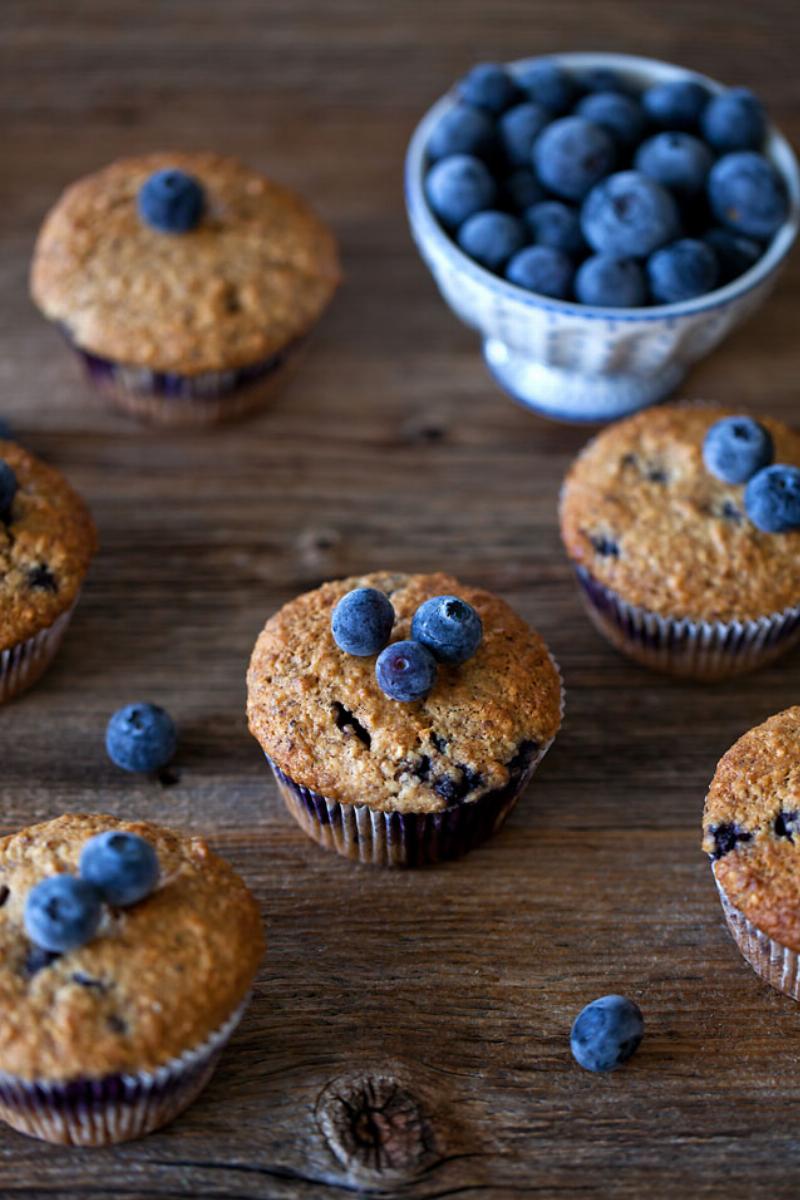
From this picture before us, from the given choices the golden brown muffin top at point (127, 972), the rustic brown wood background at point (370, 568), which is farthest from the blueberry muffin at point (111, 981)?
the rustic brown wood background at point (370, 568)

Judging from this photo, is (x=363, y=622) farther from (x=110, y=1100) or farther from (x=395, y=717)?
(x=110, y=1100)

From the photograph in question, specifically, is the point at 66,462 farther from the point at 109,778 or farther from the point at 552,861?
the point at 552,861

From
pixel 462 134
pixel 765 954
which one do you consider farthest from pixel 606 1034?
pixel 462 134

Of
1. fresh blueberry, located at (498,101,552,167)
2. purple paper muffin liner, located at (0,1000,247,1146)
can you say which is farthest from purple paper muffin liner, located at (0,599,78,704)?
fresh blueberry, located at (498,101,552,167)

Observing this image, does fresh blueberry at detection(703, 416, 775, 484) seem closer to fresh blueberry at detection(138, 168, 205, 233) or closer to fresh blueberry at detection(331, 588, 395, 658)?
fresh blueberry at detection(331, 588, 395, 658)

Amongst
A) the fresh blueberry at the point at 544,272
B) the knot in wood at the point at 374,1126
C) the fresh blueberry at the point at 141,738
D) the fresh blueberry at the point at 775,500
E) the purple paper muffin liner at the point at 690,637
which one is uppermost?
the fresh blueberry at the point at 544,272

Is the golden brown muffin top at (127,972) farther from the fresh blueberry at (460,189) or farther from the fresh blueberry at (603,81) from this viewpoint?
the fresh blueberry at (603,81)
